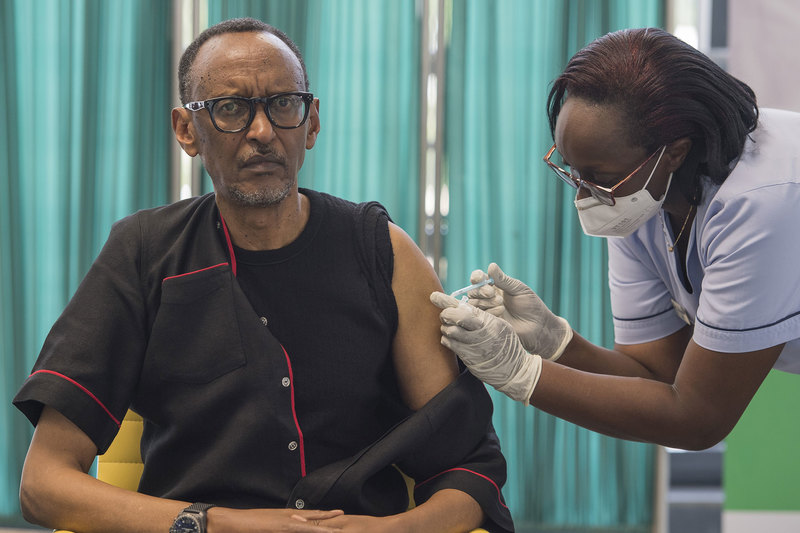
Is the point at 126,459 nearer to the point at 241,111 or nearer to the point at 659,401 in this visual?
the point at 241,111

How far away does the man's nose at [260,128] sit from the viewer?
154 centimetres

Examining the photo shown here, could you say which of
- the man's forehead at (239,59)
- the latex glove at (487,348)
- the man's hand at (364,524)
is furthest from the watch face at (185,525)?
the man's forehead at (239,59)

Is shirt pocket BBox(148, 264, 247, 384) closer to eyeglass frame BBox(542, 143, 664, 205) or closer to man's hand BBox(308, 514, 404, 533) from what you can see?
man's hand BBox(308, 514, 404, 533)

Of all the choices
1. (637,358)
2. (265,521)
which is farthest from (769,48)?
(265,521)

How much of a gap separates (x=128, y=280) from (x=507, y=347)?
81 cm

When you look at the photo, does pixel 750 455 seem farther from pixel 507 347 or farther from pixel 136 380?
pixel 136 380

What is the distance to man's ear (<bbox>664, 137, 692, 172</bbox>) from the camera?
161cm

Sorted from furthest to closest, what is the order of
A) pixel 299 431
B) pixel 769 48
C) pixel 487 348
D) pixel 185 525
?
1. pixel 769 48
2. pixel 487 348
3. pixel 299 431
4. pixel 185 525

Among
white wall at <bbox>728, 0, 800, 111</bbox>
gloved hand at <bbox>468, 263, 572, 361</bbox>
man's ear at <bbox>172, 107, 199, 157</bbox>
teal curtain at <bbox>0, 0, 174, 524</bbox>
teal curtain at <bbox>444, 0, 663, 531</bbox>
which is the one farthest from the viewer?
teal curtain at <bbox>0, 0, 174, 524</bbox>

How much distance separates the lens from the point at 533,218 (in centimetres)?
337

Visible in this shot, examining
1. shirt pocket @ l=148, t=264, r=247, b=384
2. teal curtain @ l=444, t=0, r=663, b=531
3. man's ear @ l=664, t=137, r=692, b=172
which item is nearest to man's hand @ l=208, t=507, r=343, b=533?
shirt pocket @ l=148, t=264, r=247, b=384

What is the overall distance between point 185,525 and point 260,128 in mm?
753

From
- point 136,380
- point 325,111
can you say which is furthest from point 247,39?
point 325,111

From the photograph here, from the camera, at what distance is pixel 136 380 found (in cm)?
155
